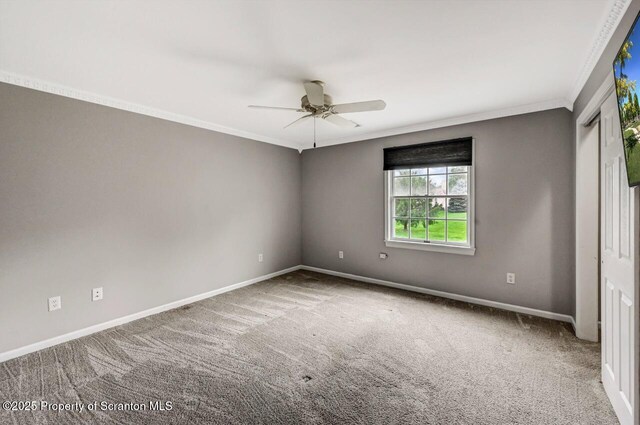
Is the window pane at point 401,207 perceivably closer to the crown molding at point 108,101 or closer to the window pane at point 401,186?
the window pane at point 401,186

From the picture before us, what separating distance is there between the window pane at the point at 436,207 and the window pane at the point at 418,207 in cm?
8

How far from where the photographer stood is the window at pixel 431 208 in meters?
3.77

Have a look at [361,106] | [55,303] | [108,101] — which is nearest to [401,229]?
[361,106]

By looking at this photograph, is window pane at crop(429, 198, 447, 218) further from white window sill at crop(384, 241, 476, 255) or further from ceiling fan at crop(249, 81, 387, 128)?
ceiling fan at crop(249, 81, 387, 128)

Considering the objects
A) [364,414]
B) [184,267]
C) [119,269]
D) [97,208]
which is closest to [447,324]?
[364,414]

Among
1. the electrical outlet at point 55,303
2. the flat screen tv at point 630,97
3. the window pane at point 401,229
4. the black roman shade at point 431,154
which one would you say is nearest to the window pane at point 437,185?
the black roman shade at point 431,154

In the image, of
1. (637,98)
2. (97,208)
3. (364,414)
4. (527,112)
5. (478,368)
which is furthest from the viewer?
(527,112)

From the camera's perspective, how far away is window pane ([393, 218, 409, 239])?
14.1ft

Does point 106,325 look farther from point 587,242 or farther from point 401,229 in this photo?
point 587,242

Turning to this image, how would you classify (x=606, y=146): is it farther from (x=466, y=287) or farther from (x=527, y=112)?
(x=466, y=287)

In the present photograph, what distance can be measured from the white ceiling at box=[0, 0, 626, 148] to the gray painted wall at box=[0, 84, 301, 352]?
1.14 feet

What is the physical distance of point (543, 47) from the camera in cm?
202

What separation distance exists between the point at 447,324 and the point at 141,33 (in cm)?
367

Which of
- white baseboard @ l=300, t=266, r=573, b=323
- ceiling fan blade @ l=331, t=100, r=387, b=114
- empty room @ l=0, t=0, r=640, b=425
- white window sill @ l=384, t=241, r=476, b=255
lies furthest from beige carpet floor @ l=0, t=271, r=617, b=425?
ceiling fan blade @ l=331, t=100, r=387, b=114
